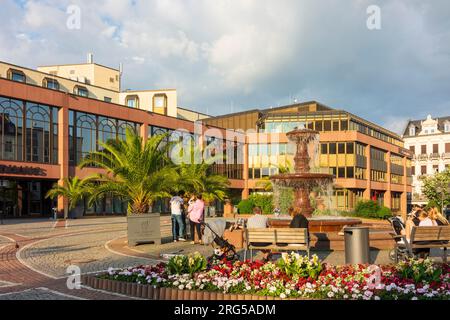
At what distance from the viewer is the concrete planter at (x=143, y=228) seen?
16.2 meters

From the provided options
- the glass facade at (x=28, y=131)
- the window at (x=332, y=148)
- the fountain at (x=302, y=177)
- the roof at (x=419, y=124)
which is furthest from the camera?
the roof at (x=419, y=124)

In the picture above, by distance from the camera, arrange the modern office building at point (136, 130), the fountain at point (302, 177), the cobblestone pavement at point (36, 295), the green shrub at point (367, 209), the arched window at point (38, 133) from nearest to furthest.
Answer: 1. the cobblestone pavement at point (36, 295)
2. the fountain at point (302, 177)
3. the modern office building at point (136, 130)
4. the arched window at point (38, 133)
5. the green shrub at point (367, 209)

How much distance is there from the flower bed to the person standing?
7.82m

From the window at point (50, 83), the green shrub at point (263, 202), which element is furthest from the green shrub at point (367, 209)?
the window at point (50, 83)

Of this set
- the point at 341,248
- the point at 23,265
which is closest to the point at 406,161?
the point at 341,248

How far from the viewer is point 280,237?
11492 millimetres

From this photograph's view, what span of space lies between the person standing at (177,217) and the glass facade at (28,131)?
997 inches

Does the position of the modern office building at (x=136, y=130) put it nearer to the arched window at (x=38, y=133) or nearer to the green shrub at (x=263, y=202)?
the arched window at (x=38, y=133)

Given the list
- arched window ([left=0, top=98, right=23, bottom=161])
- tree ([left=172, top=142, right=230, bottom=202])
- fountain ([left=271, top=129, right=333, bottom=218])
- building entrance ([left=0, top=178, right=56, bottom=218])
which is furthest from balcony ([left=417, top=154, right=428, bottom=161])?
fountain ([left=271, top=129, right=333, bottom=218])

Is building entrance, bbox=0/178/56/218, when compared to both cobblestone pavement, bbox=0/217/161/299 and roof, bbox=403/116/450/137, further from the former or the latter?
roof, bbox=403/116/450/137

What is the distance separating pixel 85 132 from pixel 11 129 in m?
7.74

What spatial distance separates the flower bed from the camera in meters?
7.72
